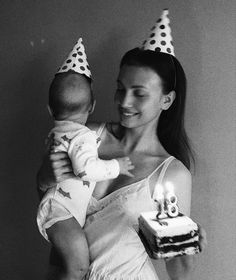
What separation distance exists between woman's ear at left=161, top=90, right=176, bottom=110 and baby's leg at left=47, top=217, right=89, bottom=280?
0.59 meters

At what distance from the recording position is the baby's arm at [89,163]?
4.45 feet

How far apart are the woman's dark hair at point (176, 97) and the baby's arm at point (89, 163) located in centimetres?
36

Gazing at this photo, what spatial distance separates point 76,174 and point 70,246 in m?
0.26

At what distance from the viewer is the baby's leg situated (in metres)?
1.39

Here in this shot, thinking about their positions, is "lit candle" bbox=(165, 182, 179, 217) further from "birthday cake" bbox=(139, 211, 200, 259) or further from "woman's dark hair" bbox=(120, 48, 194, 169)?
"woman's dark hair" bbox=(120, 48, 194, 169)

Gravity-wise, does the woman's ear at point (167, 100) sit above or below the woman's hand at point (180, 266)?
above

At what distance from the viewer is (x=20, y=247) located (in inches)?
80.2

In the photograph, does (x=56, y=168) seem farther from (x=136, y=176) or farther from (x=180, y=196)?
(x=180, y=196)

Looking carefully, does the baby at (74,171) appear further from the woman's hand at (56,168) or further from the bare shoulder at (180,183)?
the bare shoulder at (180,183)

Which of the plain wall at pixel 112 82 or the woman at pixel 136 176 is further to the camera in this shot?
the plain wall at pixel 112 82

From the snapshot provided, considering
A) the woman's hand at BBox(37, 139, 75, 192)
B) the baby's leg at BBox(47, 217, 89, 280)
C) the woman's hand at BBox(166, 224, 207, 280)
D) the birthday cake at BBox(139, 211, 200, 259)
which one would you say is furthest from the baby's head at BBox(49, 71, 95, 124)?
the woman's hand at BBox(166, 224, 207, 280)

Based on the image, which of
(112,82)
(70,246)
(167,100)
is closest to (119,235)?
(70,246)

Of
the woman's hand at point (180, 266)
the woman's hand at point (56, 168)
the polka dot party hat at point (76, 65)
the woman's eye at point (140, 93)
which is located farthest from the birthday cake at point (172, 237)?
the polka dot party hat at point (76, 65)

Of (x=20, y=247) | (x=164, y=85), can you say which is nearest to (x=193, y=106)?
(x=164, y=85)
